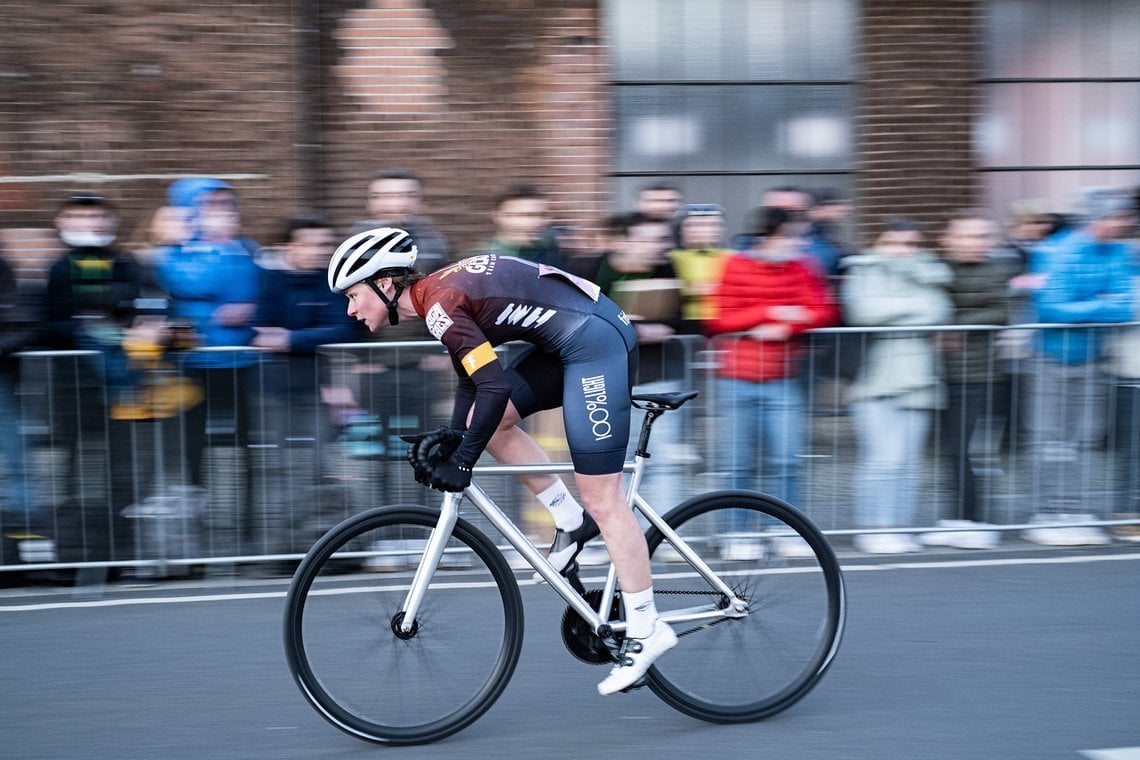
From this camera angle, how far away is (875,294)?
282 inches

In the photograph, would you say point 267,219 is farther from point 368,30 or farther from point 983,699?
point 983,699

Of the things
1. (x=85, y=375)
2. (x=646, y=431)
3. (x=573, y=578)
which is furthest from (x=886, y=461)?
(x=85, y=375)

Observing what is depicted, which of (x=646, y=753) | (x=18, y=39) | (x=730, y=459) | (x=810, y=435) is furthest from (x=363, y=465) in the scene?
(x=18, y=39)

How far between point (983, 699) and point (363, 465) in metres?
3.31

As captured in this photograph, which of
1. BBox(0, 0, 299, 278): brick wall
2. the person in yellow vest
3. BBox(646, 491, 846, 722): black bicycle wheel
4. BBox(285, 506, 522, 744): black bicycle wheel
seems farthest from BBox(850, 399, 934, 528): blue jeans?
BBox(0, 0, 299, 278): brick wall

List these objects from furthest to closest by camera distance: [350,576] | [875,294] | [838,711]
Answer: [875,294] → [838,711] → [350,576]

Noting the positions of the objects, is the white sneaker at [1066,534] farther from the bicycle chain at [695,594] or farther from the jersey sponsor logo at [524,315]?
Result: the jersey sponsor logo at [524,315]

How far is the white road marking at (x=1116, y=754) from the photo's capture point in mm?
4102

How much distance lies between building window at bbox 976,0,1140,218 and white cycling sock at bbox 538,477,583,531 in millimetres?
7575

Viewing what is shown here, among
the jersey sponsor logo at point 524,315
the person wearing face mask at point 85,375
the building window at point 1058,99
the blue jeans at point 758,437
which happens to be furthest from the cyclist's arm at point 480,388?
the building window at point 1058,99

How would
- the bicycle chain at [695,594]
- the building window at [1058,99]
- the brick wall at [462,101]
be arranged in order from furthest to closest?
the building window at [1058,99] → the brick wall at [462,101] → the bicycle chain at [695,594]

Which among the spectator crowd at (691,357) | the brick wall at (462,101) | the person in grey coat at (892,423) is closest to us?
the spectator crowd at (691,357)

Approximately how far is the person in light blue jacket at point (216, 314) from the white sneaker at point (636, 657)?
290 centimetres

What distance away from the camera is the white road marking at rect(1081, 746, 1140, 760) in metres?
4.10
